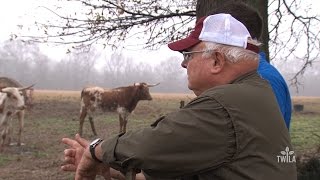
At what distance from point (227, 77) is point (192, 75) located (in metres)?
0.16

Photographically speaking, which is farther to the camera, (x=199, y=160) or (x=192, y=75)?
(x=192, y=75)

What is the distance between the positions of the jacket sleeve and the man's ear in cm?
22

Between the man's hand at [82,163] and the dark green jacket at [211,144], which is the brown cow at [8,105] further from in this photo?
the dark green jacket at [211,144]

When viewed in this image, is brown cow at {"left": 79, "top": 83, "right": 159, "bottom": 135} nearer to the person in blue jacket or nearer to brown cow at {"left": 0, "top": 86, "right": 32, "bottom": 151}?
brown cow at {"left": 0, "top": 86, "right": 32, "bottom": 151}

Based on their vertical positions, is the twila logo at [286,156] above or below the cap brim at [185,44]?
below

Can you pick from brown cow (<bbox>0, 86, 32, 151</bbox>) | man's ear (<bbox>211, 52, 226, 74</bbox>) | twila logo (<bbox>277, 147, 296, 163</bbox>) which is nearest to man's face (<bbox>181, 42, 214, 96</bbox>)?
man's ear (<bbox>211, 52, 226, 74</bbox>)

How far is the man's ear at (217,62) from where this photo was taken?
1.85 meters

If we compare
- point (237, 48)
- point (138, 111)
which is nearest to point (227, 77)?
point (237, 48)

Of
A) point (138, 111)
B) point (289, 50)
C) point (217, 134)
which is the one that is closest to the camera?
point (217, 134)

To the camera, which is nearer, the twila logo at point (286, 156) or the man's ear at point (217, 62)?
the twila logo at point (286, 156)

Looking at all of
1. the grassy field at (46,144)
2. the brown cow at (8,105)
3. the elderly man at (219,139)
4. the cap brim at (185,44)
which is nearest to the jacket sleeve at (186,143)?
the elderly man at (219,139)

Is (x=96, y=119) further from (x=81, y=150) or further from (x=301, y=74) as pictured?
(x=81, y=150)

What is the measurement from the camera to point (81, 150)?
198cm

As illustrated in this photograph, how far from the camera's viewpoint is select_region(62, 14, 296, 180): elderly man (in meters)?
1.64
